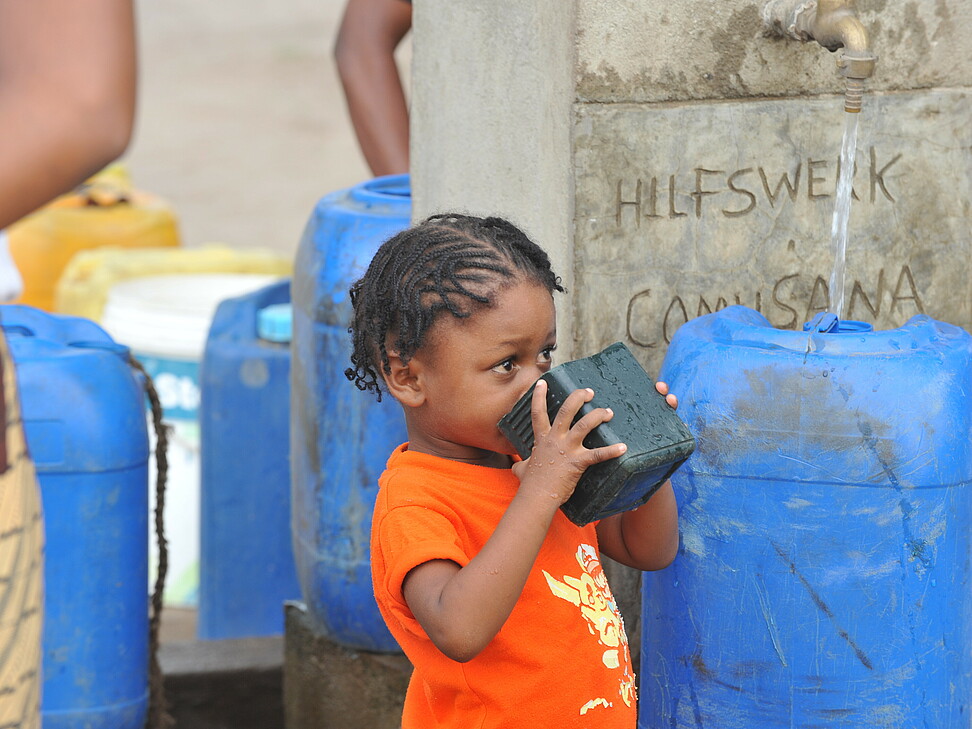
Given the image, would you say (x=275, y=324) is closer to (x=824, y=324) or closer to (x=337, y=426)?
(x=337, y=426)

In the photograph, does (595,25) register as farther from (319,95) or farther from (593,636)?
(319,95)

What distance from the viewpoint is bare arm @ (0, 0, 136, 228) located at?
1.14 m

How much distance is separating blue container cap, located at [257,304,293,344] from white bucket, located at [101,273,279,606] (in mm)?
428

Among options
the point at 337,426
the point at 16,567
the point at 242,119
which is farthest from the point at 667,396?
the point at 242,119

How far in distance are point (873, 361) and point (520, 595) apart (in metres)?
0.61

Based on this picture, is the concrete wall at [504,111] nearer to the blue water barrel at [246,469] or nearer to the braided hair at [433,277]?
the braided hair at [433,277]

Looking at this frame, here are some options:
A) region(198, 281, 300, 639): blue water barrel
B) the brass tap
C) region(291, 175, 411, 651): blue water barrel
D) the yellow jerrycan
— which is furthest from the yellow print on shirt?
the yellow jerrycan

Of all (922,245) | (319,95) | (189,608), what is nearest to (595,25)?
(922,245)

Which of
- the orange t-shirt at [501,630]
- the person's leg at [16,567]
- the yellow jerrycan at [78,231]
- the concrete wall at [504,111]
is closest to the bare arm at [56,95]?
the person's leg at [16,567]

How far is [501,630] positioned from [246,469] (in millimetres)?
2145

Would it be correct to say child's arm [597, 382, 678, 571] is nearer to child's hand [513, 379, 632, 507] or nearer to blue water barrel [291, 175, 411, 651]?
child's hand [513, 379, 632, 507]

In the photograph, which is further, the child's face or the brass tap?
the brass tap

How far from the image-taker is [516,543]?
147 centimetres

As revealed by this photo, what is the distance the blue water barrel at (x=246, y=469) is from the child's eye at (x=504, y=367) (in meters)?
2.05
